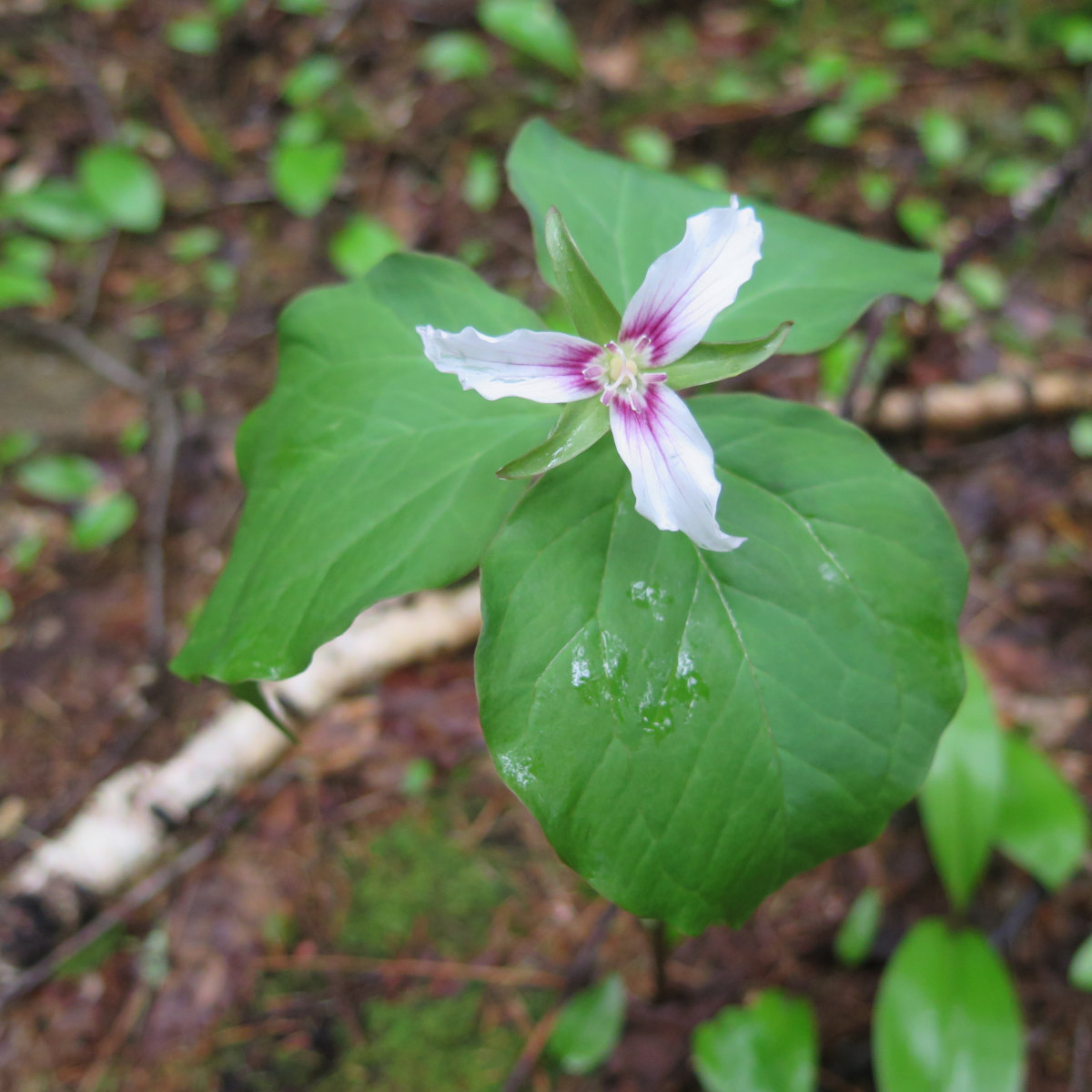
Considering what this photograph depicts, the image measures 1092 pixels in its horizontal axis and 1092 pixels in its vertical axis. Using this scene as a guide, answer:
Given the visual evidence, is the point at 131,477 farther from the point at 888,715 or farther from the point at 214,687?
the point at 888,715

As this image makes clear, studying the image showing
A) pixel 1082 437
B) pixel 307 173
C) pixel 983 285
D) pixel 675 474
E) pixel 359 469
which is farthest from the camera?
pixel 307 173

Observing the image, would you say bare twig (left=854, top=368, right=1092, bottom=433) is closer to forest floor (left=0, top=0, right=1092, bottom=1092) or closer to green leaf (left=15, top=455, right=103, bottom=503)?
forest floor (left=0, top=0, right=1092, bottom=1092)

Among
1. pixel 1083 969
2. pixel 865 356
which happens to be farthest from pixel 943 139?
pixel 1083 969

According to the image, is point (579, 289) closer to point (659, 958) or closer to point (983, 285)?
point (659, 958)

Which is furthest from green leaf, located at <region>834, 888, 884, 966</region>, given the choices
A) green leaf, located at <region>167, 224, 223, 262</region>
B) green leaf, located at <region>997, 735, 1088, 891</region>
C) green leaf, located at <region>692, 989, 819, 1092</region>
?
green leaf, located at <region>167, 224, 223, 262</region>

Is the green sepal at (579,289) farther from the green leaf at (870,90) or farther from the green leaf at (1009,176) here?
the green leaf at (870,90)

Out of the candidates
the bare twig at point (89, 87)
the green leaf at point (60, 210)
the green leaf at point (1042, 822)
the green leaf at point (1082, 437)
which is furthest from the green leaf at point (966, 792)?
the bare twig at point (89, 87)
